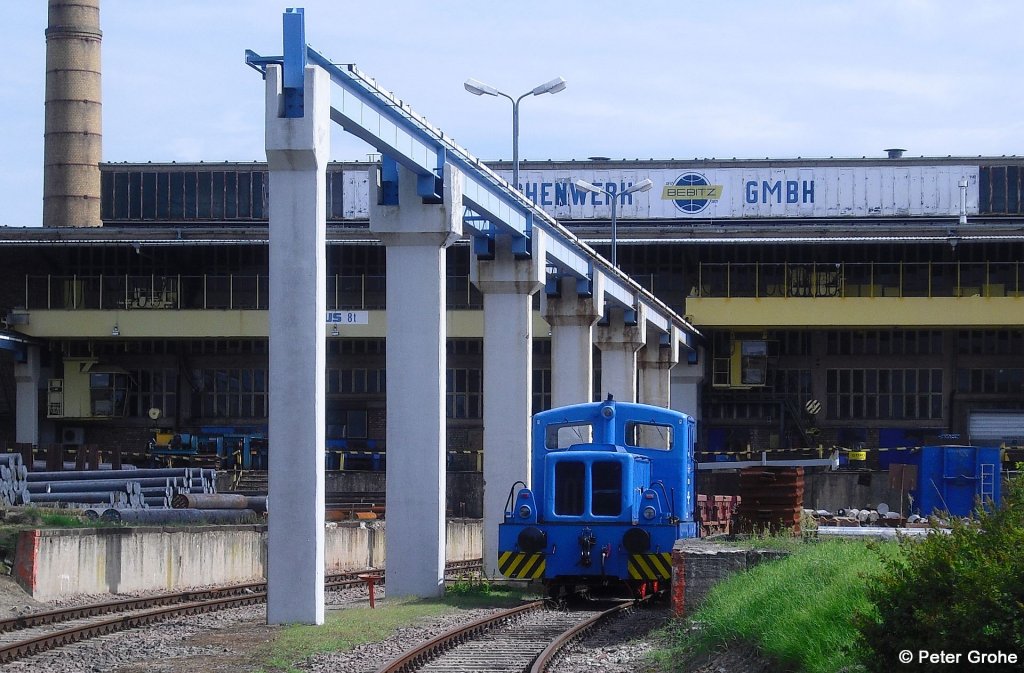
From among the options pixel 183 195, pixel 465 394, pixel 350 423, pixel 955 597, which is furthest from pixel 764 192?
pixel 955 597

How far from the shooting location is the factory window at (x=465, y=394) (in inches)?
1898

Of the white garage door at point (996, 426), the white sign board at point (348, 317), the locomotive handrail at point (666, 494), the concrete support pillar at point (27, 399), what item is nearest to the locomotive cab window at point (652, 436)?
the locomotive handrail at point (666, 494)

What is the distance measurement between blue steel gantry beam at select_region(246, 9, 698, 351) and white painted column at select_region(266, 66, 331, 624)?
0.37 m

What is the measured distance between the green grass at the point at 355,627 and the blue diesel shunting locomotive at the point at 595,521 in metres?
0.99

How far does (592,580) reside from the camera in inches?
780

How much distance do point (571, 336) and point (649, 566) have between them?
11.6 metres

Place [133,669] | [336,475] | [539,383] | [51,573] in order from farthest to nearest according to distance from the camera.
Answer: [539,383], [336,475], [51,573], [133,669]

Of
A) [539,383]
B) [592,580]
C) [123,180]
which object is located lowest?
[592,580]

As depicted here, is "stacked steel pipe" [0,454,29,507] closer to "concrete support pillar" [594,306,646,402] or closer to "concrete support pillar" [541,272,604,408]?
"concrete support pillar" [541,272,604,408]

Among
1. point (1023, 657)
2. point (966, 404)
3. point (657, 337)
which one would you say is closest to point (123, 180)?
point (657, 337)

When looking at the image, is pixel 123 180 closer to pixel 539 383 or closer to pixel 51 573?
pixel 539 383

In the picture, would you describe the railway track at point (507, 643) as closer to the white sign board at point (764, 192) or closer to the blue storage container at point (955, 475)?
the blue storage container at point (955, 475)

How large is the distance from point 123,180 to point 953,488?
112 feet

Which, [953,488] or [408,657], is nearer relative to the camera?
[408,657]
